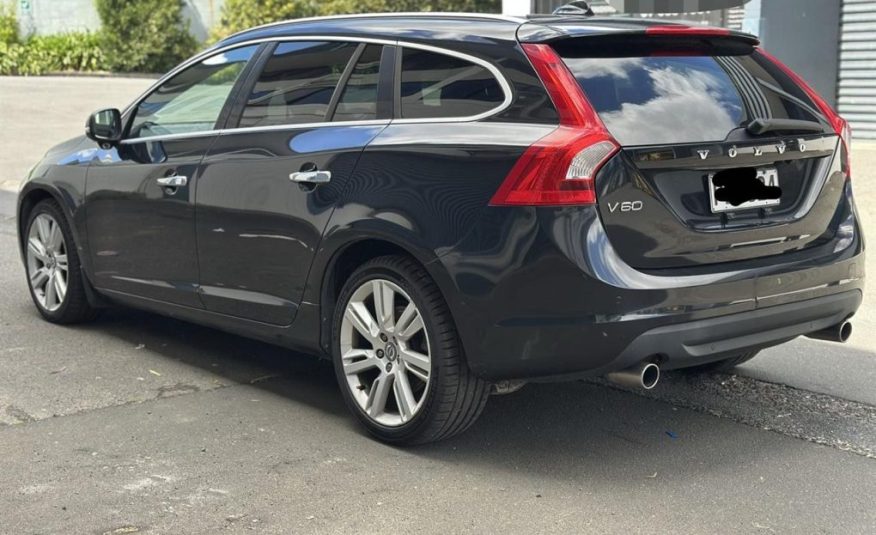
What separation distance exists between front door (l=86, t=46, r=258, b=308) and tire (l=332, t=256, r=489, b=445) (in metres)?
1.18

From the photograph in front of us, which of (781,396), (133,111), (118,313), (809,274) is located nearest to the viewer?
(809,274)

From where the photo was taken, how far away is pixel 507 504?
4176 millimetres

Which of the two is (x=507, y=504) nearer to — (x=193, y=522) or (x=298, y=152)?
(x=193, y=522)

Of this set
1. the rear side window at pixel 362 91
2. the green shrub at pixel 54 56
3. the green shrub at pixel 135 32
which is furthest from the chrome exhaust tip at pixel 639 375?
the green shrub at pixel 54 56

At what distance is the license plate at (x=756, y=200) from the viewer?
4379mm

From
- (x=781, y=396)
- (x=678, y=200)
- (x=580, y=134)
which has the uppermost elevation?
(x=580, y=134)

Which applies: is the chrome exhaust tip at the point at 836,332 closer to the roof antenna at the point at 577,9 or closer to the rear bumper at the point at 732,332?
the rear bumper at the point at 732,332

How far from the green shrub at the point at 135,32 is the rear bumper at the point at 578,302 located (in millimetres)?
26638

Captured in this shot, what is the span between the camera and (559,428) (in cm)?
504

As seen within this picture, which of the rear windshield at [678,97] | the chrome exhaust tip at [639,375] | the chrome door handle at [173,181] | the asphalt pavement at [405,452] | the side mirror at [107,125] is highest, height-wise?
the rear windshield at [678,97]

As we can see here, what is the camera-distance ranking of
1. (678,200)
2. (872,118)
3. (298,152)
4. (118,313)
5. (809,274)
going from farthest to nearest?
(872,118), (118,313), (298,152), (809,274), (678,200)

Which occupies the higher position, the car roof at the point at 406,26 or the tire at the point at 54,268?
the car roof at the point at 406,26

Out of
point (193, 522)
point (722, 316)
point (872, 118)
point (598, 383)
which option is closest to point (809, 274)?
point (722, 316)

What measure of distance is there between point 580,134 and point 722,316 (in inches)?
34.3
